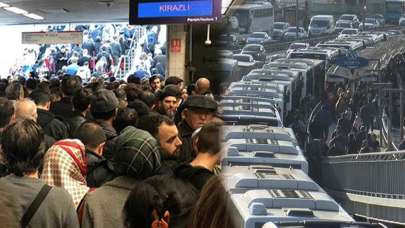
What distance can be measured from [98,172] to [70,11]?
11315 millimetres

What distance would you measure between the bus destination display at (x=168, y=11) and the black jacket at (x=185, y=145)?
3253 mm

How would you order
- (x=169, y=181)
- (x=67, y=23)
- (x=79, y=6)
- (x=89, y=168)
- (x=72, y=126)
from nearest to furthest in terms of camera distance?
(x=169, y=181) → (x=89, y=168) → (x=72, y=126) → (x=79, y=6) → (x=67, y=23)

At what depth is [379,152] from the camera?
1.65 feet

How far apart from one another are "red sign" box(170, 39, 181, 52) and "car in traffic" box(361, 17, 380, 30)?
429 inches

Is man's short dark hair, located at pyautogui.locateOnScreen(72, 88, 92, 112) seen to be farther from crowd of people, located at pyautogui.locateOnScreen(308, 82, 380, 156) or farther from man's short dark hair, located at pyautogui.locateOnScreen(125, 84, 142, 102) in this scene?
crowd of people, located at pyautogui.locateOnScreen(308, 82, 380, 156)

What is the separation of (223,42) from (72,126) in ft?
10.7

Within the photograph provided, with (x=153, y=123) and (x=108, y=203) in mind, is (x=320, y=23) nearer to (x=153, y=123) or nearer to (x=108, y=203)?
(x=108, y=203)

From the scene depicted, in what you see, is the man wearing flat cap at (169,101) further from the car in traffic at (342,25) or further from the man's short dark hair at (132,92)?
the car in traffic at (342,25)

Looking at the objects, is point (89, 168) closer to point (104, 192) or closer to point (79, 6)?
point (104, 192)

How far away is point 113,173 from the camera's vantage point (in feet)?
7.93

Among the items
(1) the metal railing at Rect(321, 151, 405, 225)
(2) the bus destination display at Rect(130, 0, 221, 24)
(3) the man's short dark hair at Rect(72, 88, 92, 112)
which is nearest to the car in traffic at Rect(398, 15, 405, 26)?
(1) the metal railing at Rect(321, 151, 405, 225)

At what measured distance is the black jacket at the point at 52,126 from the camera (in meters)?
3.61

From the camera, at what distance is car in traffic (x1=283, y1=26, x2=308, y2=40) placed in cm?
56

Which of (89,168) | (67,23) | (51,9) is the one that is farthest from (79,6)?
(89,168)
